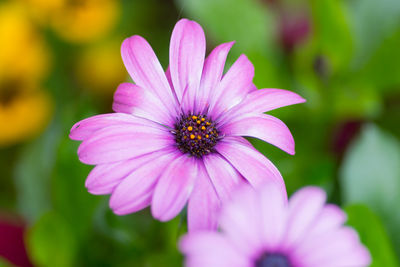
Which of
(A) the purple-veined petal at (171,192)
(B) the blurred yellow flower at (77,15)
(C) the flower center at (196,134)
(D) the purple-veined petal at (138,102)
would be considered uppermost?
(B) the blurred yellow flower at (77,15)

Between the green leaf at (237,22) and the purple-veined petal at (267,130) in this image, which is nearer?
the purple-veined petal at (267,130)

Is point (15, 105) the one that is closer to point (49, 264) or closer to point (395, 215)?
point (49, 264)

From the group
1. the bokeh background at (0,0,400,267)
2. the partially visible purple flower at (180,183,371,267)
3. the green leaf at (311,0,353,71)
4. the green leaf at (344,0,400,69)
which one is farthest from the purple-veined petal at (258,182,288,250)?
the green leaf at (344,0,400,69)

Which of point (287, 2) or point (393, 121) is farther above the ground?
point (287, 2)

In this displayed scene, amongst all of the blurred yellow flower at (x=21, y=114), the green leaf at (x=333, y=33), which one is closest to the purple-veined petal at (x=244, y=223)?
the green leaf at (x=333, y=33)

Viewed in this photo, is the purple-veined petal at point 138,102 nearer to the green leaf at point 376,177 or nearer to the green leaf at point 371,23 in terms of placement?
the green leaf at point 376,177

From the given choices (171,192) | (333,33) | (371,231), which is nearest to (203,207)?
(171,192)

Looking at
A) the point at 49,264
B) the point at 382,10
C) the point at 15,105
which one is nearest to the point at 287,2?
the point at 382,10
